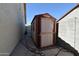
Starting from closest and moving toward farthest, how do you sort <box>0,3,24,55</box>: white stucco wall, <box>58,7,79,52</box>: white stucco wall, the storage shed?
<box>0,3,24,55</box>: white stucco wall
<box>58,7,79,52</box>: white stucco wall
the storage shed

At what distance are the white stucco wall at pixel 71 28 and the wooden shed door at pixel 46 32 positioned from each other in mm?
503

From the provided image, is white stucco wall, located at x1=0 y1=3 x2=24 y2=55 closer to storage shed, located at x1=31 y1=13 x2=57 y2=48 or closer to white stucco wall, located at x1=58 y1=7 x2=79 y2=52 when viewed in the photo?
storage shed, located at x1=31 y1=13 x2=57 y2=48

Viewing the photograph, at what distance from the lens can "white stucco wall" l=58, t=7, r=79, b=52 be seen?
11.7 feet

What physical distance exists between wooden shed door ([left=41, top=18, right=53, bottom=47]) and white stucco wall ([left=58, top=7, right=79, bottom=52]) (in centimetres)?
50

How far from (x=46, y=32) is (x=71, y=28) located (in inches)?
41.9

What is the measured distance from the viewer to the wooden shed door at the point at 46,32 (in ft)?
14.6

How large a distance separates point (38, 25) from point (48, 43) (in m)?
0.77

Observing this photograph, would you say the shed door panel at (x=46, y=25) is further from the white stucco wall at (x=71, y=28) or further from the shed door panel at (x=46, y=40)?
the white stucco wall at (x=71, y=28)

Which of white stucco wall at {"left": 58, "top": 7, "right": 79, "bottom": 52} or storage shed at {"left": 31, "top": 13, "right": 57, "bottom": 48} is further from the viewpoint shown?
storage shed at {"left": 31, "top": 13, "right": 57, "bottom": 48}

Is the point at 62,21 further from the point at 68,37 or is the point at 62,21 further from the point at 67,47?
the point at 67,47

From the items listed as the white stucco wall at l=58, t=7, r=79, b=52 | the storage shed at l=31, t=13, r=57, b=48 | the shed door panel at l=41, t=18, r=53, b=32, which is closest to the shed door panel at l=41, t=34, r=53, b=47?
the storage shed at l=31, t=13, r=57, b=48

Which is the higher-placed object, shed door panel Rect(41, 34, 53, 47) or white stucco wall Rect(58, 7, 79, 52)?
white stucco wall Rect(58, 7, 79, 52)

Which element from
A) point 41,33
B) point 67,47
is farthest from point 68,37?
point 41,33

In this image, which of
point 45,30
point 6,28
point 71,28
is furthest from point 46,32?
point 6,28
